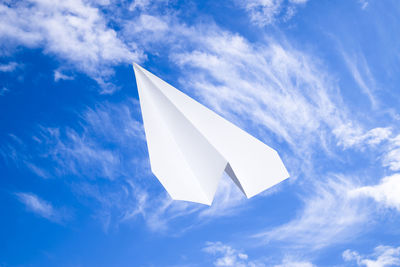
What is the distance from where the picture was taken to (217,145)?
26000mm

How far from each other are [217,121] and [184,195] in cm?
626

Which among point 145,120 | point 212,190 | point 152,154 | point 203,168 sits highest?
point 145,120

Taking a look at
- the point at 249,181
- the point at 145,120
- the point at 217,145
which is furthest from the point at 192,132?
the point at 249,181

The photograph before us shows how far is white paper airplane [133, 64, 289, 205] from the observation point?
25.6 m

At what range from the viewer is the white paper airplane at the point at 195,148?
83.9ft

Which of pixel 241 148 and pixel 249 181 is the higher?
pixel 241 148

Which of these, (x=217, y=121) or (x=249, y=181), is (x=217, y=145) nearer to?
(x=217, y=121)

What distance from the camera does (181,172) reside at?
26.1 metres

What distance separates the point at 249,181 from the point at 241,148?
2591mm

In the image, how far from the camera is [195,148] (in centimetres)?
2622

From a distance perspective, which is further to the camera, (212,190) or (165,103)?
(165,103)

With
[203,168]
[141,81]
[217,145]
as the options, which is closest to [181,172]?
[203,168]

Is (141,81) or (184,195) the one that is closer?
(184,195)

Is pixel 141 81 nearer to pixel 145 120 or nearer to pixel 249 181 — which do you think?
pixel 145 120
